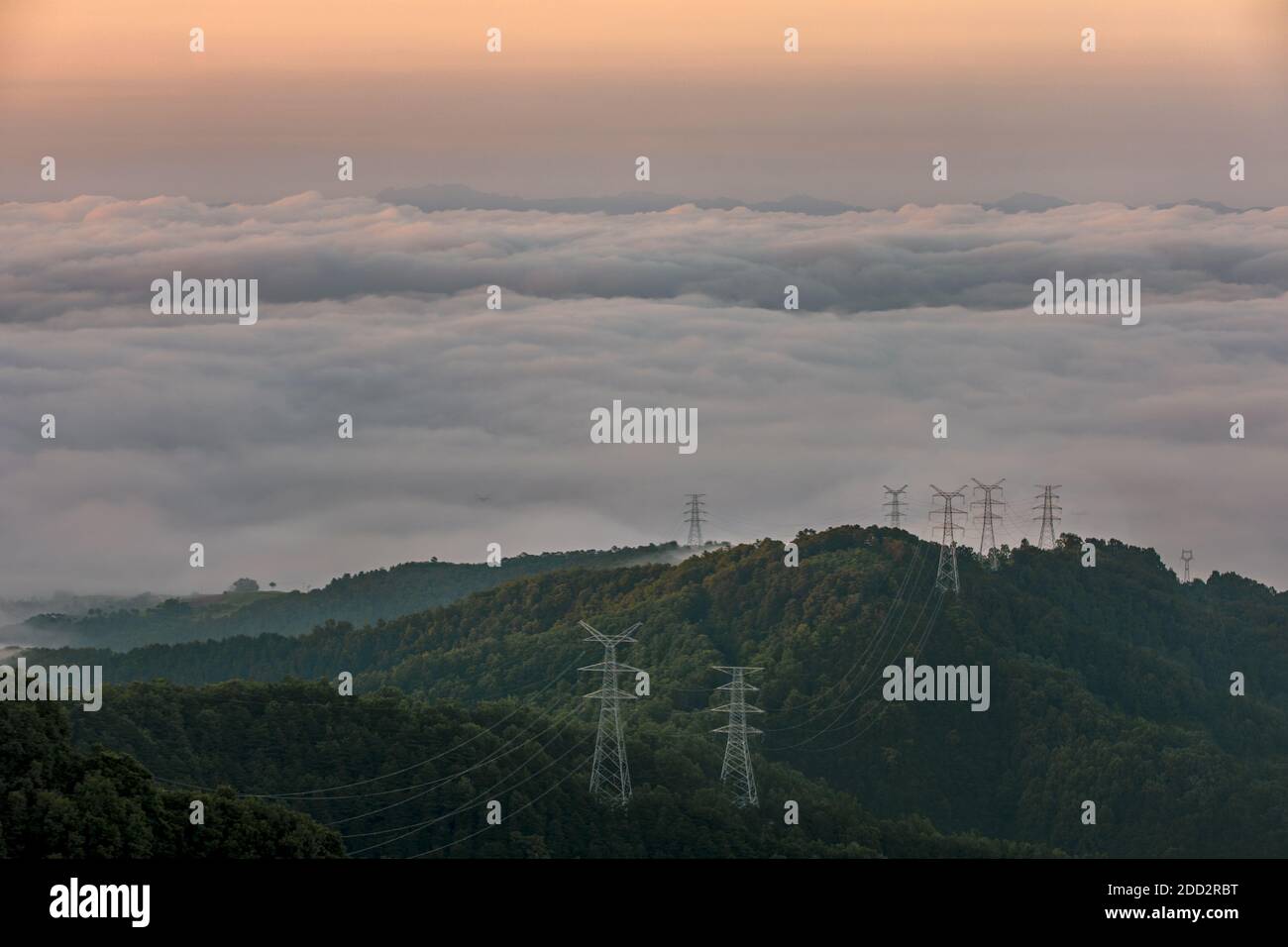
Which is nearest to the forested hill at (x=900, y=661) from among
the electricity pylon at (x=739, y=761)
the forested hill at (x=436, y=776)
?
the electricity pylon at (x=739, y=761)

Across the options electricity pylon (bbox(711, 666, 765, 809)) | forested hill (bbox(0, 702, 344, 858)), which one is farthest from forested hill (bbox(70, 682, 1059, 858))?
forested hill (bbox(0, 702, 344, 858))

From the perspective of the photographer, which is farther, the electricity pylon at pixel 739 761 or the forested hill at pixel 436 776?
the electricity pylon at pixel 739 761

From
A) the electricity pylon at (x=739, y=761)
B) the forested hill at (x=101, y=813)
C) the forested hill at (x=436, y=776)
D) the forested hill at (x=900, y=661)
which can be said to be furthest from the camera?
the forested hill at (x=900, y=661)

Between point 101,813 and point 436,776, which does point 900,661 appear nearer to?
point 436,776

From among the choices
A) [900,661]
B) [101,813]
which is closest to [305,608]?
[900,661]

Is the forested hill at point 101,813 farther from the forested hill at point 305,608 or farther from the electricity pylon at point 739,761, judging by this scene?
the forested hill at point 305,608
